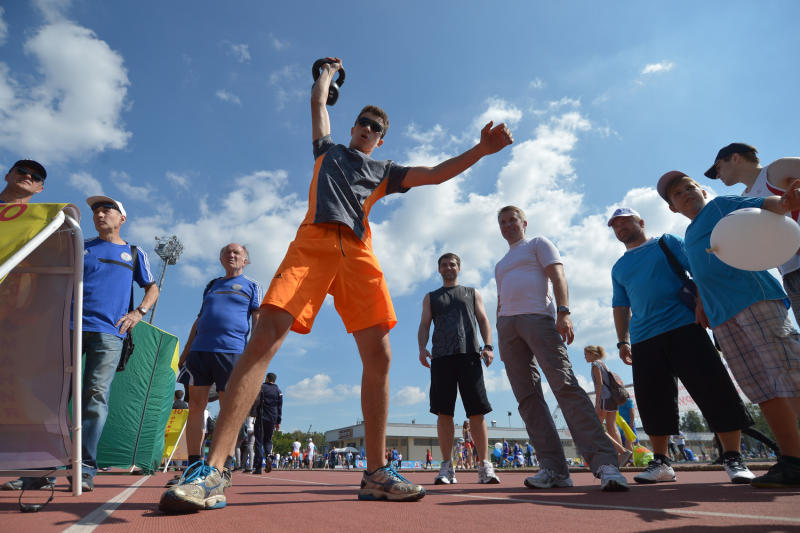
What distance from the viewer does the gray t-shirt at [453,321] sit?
5219mm

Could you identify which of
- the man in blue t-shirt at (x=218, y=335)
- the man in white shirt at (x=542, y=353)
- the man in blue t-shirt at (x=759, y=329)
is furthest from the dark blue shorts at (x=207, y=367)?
the man in blue t-shirt at (x=759, y=329)

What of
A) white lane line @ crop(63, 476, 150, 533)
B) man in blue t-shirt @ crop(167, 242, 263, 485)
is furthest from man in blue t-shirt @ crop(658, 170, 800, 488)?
man in blue t-shirt @ crop(167, 242, 263, 485)

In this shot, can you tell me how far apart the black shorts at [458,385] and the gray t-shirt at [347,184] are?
2650 mm

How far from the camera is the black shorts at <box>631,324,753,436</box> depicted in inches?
137

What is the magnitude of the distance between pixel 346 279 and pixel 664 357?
287 cm

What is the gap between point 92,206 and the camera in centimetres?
429

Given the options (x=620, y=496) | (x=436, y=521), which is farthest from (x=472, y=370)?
(x=436, y=521)

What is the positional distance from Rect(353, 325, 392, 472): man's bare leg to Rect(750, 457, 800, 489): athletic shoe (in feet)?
7.43

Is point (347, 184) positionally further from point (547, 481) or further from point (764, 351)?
point (764, 351)

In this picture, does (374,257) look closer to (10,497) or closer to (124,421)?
(10,497)

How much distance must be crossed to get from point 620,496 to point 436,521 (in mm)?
1505

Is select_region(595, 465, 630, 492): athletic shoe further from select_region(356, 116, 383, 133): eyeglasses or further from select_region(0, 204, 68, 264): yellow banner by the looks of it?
select_region(0, 204, 68, 264): yellow banner

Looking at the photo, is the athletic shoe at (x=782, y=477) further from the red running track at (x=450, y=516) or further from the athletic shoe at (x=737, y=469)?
the athletic shoe at (x=737, y=469)

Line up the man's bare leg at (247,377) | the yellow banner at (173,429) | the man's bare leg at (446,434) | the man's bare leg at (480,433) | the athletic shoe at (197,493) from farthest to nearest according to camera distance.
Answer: the yellow banner at (173,429), the man's bare leg at (446,434), the man's bare leg at (480,433), the man's bare leg at (247,377), the athletic shoe at (197,493)
